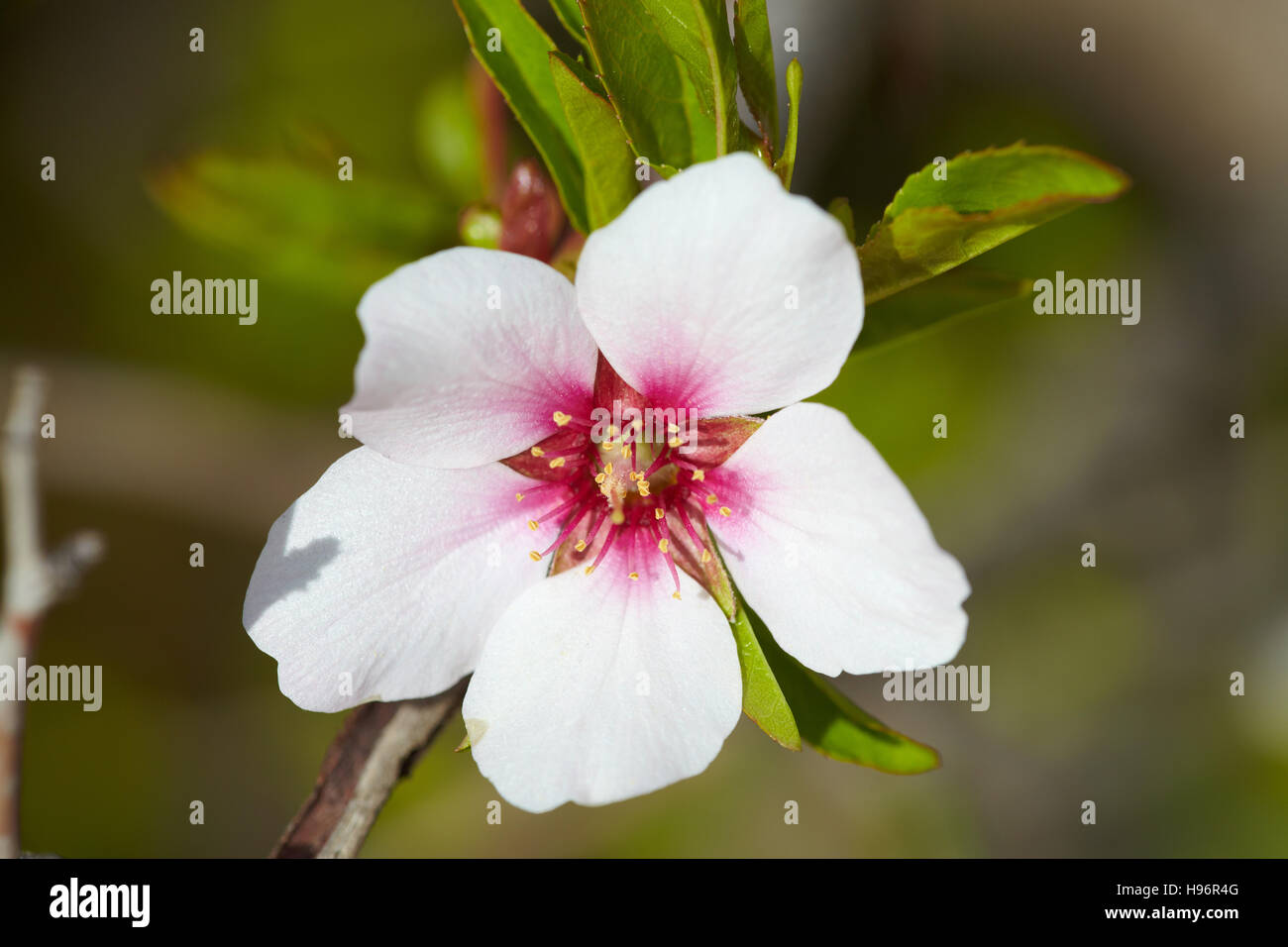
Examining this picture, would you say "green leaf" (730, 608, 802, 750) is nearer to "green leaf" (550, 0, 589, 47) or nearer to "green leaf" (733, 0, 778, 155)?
"green leaf" (733, 0, 778, 155)

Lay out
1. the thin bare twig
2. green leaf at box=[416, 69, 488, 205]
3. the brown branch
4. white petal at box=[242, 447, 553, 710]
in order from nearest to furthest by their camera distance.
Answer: white petal at box=[242, 447, 553, 710] → the brown branch → the thin bare twig → green leaf at box=[416, 69, 488, 205]

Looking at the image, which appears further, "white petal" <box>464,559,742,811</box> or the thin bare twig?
the thin bare twig

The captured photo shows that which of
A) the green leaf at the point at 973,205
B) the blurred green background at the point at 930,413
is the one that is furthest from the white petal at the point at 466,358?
the blurred green background at the point at 930,413

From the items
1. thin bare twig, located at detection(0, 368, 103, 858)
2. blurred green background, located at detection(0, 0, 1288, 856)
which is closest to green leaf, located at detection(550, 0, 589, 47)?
thin bare twig, located at detection(0, 368, 103, 858)

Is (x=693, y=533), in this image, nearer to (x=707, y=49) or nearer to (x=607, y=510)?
(x=607, y=510)

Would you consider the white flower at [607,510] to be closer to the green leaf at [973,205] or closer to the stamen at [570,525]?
the stamen at [570,525]
